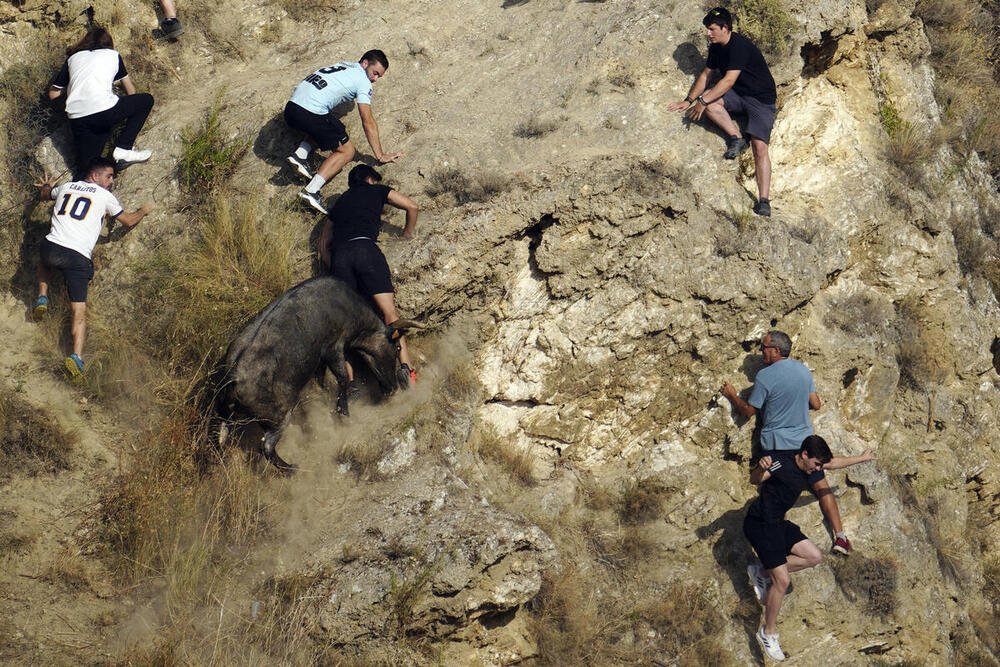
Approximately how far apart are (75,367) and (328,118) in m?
3.19

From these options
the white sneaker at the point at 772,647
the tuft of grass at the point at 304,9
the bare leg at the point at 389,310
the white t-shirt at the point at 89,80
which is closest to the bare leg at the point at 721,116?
the bare leg at the point at 389,310

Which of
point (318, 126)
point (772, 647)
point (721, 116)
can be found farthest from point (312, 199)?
point (772, 647)

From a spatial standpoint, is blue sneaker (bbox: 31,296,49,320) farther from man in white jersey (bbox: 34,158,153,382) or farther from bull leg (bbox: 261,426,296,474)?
bull leg (bbox: 261,426,296,474)

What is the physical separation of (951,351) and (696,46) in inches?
175

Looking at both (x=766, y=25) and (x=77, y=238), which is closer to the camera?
(x=77, y=238)

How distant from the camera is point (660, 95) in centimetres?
789

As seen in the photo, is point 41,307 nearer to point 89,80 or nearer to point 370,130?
point 89,80

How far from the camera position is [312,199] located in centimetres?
709

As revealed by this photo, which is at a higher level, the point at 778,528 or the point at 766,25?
the point at 766,25

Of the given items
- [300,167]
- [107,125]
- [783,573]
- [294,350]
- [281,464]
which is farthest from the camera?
[107,125]

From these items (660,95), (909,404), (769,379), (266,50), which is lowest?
(909,404)

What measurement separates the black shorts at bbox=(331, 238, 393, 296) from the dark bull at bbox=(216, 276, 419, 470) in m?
0.17

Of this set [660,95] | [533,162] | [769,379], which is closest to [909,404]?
[769,379]

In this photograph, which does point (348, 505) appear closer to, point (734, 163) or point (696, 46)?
point (734, 163)
